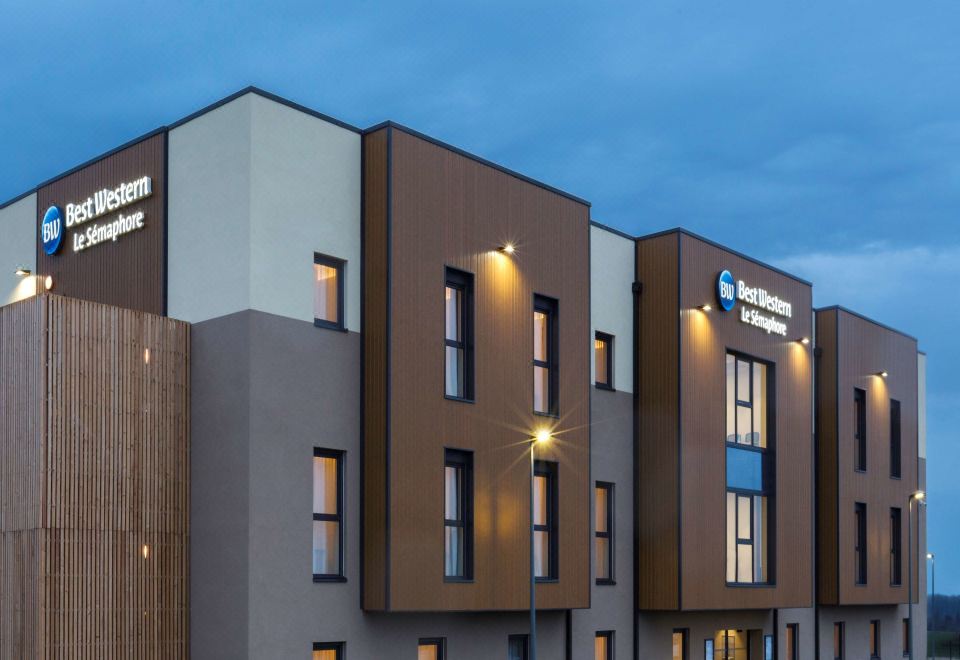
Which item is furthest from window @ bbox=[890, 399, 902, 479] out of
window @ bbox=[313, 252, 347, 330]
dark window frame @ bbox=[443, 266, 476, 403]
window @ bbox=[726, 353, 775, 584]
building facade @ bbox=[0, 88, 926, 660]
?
window @ bbox=[313, 252, 347, 330]

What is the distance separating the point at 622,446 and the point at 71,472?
14005 mm

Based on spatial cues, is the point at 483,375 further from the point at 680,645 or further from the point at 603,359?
the point at 680,645

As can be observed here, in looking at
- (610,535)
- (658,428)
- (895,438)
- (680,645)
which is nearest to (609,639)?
(610,535)

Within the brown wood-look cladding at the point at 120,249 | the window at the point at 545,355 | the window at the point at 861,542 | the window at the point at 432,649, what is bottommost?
the window at the point at 432,649

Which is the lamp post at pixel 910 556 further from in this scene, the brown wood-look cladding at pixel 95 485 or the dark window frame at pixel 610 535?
the brown wood-look cladding at pixel 95 485

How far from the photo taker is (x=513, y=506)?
83.4 feet

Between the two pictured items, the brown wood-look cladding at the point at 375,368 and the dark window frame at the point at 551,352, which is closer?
the brown wood-look cladding at the point at 375,368

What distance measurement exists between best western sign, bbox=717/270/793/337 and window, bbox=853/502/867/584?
7568 mm

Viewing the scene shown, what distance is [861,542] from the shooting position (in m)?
39.5

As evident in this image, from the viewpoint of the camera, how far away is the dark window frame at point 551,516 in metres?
26.6

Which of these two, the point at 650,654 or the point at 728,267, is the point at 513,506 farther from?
the point at 728,267

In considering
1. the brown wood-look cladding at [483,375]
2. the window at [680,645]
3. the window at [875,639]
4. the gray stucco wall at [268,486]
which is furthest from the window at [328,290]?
Answer: the window at [875,639]

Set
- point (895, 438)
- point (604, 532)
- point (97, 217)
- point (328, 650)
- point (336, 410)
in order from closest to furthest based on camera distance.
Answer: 1. point (328, 650)
2. point (336, 410)
3. point (97, 217)
4. point (604, 532)
5. point (895, 438)

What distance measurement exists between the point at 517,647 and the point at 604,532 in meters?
4.42
